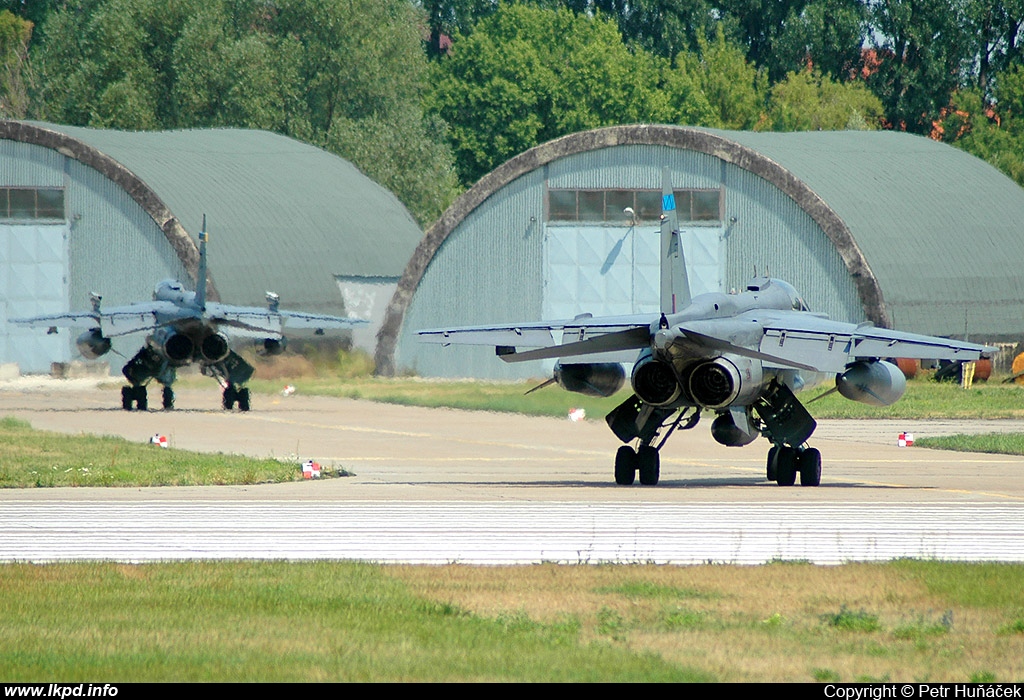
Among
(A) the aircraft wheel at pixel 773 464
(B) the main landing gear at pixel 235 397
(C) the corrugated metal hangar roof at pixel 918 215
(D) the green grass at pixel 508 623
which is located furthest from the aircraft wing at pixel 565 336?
(C) the corrugated metal hangar roof at pixel 918 215

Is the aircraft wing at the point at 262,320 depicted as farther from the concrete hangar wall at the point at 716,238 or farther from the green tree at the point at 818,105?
the green tree at the point at 818,105

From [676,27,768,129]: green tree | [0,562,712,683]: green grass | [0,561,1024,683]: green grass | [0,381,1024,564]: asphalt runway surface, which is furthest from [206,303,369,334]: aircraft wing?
[676,27,768,129]: green tree

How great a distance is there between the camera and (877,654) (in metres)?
11.9

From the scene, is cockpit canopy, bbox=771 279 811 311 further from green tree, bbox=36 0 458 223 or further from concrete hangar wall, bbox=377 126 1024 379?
green tree, bbox=36 0 458 223

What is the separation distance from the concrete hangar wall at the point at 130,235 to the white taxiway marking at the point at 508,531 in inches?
1408

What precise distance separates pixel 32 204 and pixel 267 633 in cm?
4972

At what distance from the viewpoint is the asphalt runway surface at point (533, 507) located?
17.3m

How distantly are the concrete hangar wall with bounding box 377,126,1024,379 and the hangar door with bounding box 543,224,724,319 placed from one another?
46 millimetres

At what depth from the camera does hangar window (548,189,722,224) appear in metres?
51.8

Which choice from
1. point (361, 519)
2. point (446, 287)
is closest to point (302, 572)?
point (361, 519)

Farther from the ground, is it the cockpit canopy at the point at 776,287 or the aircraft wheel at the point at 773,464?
the cockpit canopy at the point at 776,287

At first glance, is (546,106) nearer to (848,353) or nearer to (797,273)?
(797,273)

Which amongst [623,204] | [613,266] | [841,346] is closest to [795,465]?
[841,346]

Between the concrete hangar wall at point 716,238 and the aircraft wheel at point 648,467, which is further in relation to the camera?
the concrete hangar wall at point 716,238
